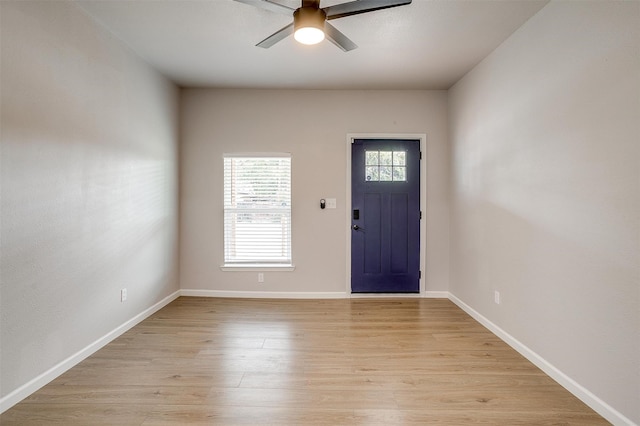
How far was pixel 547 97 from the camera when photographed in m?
2.32

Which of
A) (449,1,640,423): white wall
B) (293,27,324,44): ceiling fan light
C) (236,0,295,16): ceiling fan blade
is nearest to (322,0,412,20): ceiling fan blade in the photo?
(293,27,324,44): ceiling fan light

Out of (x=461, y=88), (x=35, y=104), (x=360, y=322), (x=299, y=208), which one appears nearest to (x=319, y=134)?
(x=299, y=208)

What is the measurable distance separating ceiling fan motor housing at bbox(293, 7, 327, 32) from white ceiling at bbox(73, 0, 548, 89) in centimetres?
36

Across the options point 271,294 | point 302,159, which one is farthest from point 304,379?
point 302,159

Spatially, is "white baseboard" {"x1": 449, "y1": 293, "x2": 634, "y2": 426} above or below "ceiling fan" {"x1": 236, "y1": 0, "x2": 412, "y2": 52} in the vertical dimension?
below

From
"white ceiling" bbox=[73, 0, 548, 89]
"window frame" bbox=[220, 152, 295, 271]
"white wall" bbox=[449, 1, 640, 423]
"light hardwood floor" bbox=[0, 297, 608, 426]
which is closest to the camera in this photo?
"white wall" bbox=[449, 1, 640, 423]

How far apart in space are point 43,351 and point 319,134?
3367 millimetres

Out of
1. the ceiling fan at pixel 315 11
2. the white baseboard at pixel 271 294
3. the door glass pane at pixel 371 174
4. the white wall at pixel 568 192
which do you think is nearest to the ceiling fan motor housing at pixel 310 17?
the ceiling fan at pixel 315 11

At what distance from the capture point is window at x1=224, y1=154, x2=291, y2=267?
161 inches

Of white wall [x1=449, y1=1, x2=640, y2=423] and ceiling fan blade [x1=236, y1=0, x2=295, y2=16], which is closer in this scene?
white wall [x1=449, y1=1, x2=640, y2=423]

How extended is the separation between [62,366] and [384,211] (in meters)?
3.50

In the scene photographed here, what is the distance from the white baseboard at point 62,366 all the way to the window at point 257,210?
1294mm

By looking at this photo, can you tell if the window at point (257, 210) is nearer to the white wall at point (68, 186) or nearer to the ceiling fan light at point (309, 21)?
the white wall at point (68, 186)

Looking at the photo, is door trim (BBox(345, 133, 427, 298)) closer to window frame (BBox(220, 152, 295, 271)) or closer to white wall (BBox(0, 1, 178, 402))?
window frame (BBox(220, 152, 295, 271))
